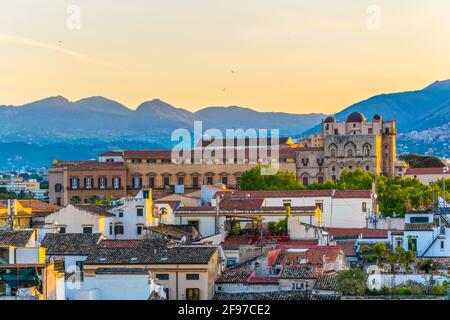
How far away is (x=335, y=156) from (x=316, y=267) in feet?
128

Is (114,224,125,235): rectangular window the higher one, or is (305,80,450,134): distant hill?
(305,80,450,134): distant hill

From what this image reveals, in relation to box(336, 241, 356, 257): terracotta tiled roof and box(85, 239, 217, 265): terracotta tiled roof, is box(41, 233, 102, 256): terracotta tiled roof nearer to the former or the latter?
box(85, 239, 217, 265): terracotta tiled roof

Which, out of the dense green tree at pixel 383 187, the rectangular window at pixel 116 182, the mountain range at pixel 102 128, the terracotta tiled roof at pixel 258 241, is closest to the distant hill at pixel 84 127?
the mountain range at pixel 102 128

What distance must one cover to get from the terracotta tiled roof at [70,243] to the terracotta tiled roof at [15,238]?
1.90 metres

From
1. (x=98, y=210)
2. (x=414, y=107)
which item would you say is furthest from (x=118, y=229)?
(x=414, y=107)

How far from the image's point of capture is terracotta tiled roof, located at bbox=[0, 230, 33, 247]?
13.2 metres

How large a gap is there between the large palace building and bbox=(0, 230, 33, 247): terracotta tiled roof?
34.3 metres

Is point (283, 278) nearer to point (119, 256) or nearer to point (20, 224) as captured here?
point (119, 256)

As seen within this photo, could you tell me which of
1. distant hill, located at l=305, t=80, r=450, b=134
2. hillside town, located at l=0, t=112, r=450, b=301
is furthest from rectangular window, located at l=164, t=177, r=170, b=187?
distant hill, located at l=305, t=80, r=450, b=134

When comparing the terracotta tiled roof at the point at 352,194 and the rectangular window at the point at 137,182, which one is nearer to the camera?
the terracotta tiled roof at the point at 352,194

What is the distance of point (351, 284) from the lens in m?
12.4

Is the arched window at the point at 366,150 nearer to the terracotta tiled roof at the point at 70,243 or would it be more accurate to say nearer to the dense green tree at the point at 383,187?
the dense green tree at the point at 383,187

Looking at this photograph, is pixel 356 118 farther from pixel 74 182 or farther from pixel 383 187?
pixel 383 187

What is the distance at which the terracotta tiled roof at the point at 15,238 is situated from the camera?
13.2 m
